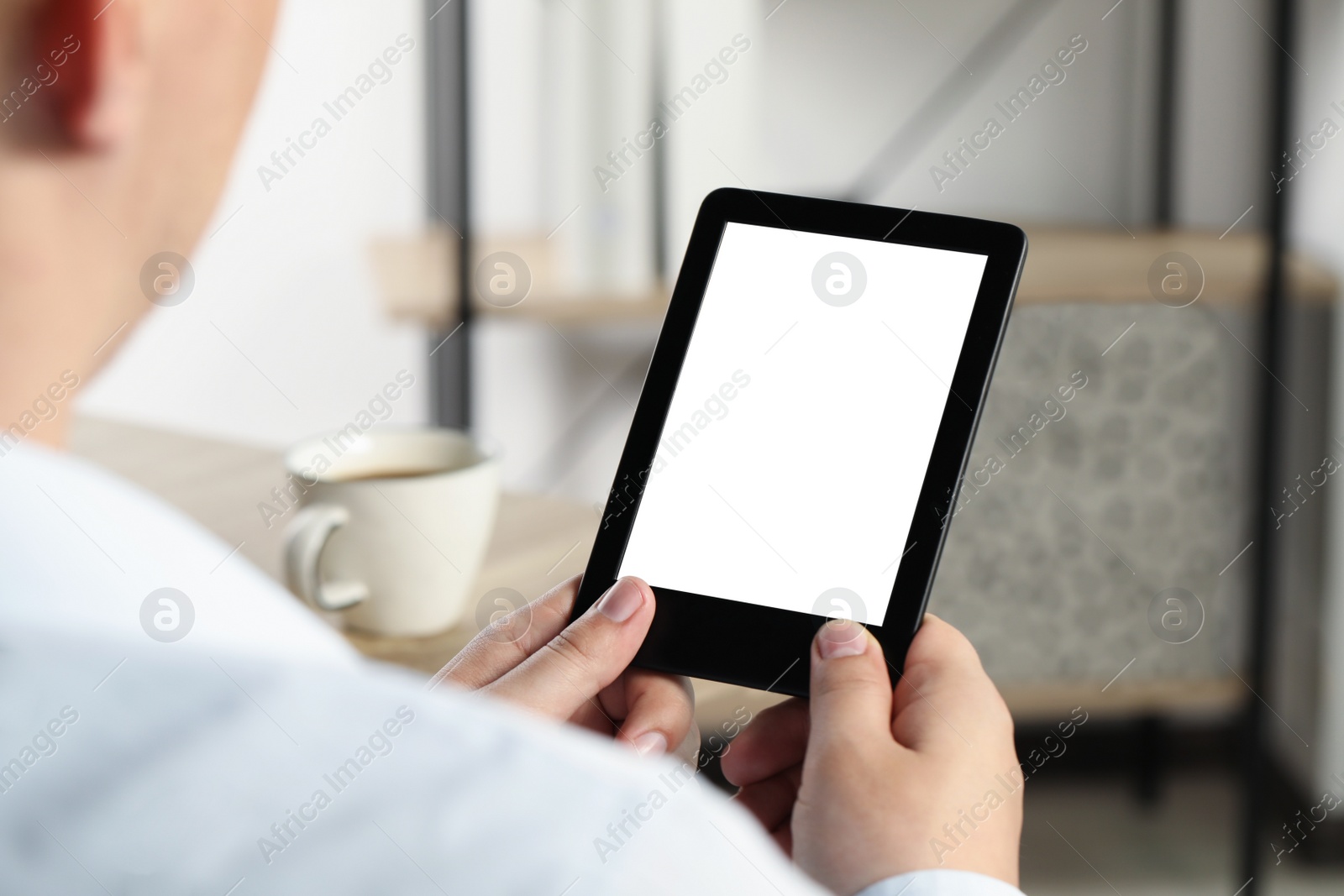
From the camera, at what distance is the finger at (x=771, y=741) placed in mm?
508

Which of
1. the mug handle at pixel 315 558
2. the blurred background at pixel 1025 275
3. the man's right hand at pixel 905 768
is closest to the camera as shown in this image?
the man's right hand at pixel 905 768

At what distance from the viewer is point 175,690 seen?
18 cm

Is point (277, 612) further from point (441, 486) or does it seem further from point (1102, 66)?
point (1102, 66)

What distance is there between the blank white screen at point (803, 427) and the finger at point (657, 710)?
0.04 metres

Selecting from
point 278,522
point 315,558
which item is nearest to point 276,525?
point 278,522

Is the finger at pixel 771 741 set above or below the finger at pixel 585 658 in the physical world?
below

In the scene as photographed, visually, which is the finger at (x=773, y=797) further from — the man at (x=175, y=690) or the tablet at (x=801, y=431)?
the man at (x=175, y=690)

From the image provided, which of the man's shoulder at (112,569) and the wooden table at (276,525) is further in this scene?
the wooden table at (276,525)

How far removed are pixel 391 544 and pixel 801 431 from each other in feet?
0.78

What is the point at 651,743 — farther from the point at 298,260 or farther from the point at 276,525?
the point at 298,260

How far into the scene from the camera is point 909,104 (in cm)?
149

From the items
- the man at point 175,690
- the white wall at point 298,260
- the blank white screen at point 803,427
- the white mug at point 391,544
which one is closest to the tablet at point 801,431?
the blank white screen at point 803,427

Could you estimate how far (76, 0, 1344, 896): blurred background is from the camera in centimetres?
133

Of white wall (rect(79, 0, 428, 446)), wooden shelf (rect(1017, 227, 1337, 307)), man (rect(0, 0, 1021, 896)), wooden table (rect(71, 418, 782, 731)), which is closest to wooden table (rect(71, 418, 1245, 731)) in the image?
wooden table (rect(71, 418, 782, 731))
